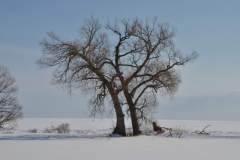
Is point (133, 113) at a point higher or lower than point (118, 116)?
higher

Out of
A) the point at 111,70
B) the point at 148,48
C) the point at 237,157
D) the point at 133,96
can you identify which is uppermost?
the point at 148,48

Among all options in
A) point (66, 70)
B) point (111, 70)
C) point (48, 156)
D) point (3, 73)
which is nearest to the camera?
point (48, 156)

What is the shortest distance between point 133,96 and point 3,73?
607 inches

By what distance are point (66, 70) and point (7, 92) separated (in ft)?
43.9

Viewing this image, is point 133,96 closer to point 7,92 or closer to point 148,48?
point 148,48

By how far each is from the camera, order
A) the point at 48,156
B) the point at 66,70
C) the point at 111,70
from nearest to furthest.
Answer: the point at 48,156 → the point at 66,70 → the point at 111,70

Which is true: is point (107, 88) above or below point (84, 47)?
below

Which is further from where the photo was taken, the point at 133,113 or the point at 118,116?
the point at 133,113

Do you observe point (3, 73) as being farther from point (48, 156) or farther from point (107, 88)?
point (48, 156)

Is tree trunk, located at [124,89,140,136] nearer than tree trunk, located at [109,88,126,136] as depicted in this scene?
No

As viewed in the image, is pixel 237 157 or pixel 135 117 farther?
pixel 135 117

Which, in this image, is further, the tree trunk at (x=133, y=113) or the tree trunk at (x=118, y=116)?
the tree trunk at (x=133, y=113)

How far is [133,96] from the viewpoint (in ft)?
81.1

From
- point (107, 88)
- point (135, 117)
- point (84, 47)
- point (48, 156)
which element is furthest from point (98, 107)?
point (48, 156)
